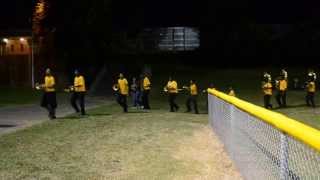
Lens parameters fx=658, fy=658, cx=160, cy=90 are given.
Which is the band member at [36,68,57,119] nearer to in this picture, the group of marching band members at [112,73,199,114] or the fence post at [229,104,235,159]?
the group of marching band members at [112,73,199,114]

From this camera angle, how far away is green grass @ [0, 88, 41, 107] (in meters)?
34.5

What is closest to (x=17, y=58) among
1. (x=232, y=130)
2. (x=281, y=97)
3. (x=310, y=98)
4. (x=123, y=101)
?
(x=123, y=101)

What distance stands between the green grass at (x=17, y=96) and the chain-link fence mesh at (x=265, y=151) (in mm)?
22929

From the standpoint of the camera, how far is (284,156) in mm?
6047

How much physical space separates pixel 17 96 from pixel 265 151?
32.7 metres

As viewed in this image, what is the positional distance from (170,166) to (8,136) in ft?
22.4

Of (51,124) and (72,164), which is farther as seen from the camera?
(51,124)

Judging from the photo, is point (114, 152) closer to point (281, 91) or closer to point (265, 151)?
point (265, 151)

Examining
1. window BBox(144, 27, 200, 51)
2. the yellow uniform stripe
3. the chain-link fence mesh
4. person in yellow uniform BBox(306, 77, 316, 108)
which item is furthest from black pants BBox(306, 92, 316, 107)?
window BBox(144, 27, 200, 51)

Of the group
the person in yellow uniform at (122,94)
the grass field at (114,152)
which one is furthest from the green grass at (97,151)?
the person in yellow uniform at (122,94)

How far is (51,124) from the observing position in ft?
68.9

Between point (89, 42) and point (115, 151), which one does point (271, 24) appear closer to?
point (89, 42)

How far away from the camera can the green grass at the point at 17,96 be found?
34.5 meters

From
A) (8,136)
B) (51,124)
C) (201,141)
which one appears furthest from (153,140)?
(51,124)
